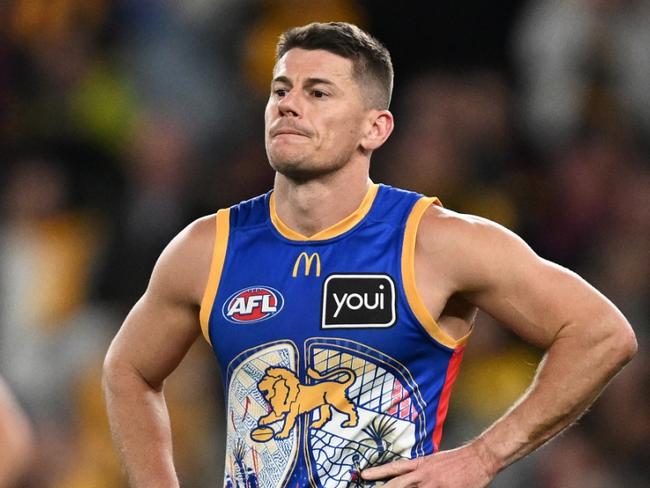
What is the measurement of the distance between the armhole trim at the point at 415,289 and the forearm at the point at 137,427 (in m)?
1.11

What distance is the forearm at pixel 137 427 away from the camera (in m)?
4.89

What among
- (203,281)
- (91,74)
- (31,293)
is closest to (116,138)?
(91,74)

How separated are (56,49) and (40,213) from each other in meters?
1.58

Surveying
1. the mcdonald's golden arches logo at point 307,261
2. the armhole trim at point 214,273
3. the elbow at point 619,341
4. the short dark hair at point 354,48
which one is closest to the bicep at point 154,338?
the armhole trim at point 214,273

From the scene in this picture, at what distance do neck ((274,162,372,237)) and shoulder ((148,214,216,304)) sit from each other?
29 cm

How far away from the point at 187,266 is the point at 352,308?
2.07 feet

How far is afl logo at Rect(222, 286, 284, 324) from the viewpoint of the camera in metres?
4.58

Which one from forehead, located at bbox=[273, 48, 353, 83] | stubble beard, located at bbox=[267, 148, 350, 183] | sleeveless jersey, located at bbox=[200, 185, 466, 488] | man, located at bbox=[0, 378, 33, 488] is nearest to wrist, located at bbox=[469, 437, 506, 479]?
sleeveless jersey, located at bbox=[200, 185, 466, 488]

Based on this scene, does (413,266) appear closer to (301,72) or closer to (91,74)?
(301,72)

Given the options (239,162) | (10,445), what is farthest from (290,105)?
(239,162)

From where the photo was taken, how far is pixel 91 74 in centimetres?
999

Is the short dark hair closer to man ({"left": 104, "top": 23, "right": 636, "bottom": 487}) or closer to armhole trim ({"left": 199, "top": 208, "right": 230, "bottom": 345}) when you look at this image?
man ({"left": 104, "top": 23, "right": 636, "bottom": 487})

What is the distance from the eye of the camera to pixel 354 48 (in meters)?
4.76

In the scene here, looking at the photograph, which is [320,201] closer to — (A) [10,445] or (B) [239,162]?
(A) [10,445]
